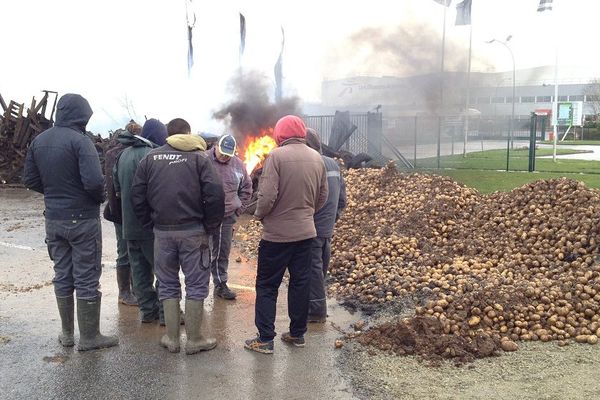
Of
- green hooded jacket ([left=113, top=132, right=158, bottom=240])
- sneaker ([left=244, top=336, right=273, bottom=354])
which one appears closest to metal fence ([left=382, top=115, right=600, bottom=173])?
green hooded jacket ([left=113, top=132, right=158, bottom=240])

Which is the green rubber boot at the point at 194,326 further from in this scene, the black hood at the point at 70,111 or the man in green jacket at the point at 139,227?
the black hood at the point at 70,111

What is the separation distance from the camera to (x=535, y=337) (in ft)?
15.2

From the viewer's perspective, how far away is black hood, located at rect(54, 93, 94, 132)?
14.8ft

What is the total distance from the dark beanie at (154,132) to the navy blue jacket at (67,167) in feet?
2.82

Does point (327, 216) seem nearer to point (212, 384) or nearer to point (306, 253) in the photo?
point (306, 253)

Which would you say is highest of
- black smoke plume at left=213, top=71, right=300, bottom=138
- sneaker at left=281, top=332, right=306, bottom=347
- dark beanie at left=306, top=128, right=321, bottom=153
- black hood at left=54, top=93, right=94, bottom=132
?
black smoke plume at left=213, top=71, right=300, bottom=138

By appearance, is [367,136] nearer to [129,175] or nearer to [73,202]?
[129,175]

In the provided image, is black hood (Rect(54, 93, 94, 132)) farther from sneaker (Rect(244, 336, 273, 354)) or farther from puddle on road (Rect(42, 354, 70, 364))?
sneaker (Rect(244, 336, 273, 354))

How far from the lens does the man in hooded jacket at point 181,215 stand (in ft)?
14.2

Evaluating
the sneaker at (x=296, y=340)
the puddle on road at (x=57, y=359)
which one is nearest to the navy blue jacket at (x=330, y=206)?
the sneaker at (x=296, y=340)

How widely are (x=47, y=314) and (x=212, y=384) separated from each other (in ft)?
8.28

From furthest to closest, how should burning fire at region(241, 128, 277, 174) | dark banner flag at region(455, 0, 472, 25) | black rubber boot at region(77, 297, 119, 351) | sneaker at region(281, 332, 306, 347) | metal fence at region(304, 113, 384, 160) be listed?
dark banner flag at region(455, 0, 472, 25) < metal fence at region(304, 113, 384, 160) < burning fire at region(241, 128, 277, 174) < sneaker at region(281, 332, 306, 347) < black rubber boot at region(77, 297, 119, 351)

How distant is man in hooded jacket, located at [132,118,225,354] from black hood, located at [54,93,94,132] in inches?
28.2

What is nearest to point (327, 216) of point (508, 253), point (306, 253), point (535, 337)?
point (306, 253)
